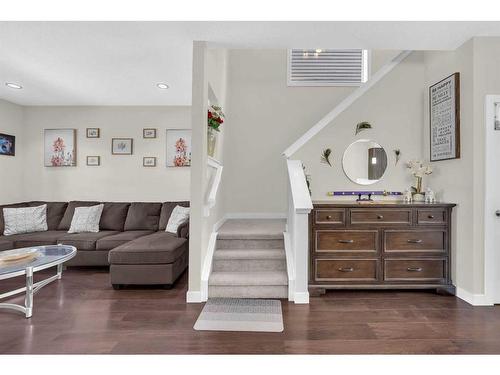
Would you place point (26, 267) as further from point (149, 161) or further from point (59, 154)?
point (59, 154)

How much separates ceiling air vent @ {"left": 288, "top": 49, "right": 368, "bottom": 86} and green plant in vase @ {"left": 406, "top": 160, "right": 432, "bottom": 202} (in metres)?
1.97

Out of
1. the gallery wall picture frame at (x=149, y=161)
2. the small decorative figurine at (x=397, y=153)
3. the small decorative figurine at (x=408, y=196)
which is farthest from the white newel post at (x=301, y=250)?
the gallery wall picture frame at (x=149, y=161)

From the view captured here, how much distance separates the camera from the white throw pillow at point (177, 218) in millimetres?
4250

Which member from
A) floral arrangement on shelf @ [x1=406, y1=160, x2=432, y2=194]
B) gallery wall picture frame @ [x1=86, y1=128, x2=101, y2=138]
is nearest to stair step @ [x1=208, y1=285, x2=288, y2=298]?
floral arrangement on shelf @ [x1=406, y1=160, x2=432, y2=194]

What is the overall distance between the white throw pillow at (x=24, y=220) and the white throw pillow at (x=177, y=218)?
204 cm

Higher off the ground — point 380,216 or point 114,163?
point 114,163

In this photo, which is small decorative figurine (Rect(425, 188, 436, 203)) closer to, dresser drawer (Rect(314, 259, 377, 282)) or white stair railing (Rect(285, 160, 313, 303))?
dresser drawer (Rect(314, 259, 377, 282))

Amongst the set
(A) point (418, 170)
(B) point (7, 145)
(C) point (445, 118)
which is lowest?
(A) point (418, 170)

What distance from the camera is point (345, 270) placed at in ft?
10.5

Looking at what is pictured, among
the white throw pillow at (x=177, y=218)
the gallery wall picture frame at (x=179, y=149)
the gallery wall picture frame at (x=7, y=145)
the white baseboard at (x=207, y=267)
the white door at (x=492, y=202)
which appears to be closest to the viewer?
the white door at (x=492, y=202)

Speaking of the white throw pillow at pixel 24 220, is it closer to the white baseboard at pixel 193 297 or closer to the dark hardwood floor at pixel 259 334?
the dark hardwood floor at pixel 259 334

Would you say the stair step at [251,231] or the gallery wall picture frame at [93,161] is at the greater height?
the gallery wall picture frame at [93,161]

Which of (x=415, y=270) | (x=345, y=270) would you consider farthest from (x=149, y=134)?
(x=415, y=270)

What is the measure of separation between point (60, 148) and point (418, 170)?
5.66 m
